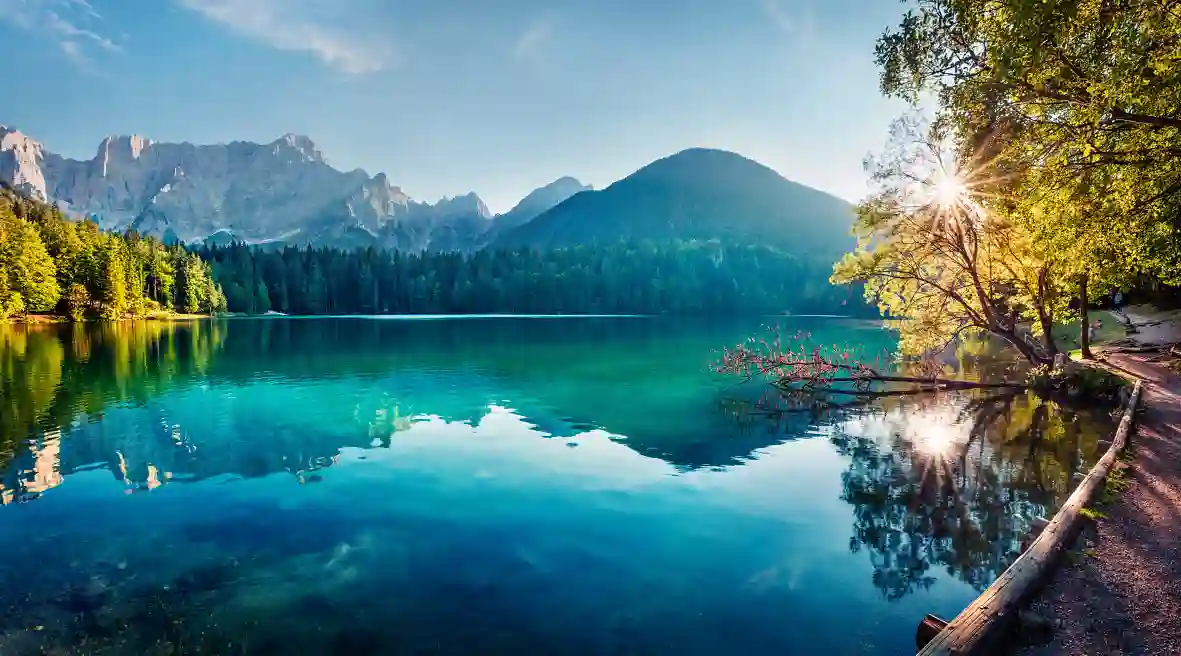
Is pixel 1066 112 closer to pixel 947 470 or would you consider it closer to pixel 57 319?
pixel 947 470

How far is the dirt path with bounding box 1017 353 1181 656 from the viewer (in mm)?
7129

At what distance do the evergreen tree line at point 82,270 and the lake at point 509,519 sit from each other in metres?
82.8

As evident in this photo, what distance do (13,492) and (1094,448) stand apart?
110 ft

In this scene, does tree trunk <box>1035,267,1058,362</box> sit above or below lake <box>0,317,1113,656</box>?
above

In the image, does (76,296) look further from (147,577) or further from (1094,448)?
(1094,448)

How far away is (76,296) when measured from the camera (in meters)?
103

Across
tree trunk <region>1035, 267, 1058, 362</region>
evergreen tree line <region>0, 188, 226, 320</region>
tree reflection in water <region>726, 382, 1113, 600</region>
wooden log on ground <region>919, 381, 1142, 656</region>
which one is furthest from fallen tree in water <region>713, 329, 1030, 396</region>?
evergreen tree line <region>0, 188, 226, 320</region>

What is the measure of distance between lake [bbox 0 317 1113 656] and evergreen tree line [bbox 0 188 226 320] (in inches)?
3259

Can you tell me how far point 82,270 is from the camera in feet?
345

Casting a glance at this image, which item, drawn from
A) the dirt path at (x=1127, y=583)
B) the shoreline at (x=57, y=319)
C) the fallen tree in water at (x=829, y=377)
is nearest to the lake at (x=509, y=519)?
the fallen tree in water at (x=829, y=377)

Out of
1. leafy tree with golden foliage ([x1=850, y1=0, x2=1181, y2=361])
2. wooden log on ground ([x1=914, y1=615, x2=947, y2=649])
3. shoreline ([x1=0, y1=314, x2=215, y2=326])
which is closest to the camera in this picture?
wooden log on ground ([x1=914, y1=615, x2=947, y2=649])

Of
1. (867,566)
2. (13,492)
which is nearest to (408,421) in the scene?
(13,492)

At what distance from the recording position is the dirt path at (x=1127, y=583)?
23.4 feet

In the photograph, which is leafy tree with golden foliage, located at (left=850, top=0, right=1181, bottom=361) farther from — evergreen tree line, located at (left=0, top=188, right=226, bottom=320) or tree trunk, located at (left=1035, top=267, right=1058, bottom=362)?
evergreen tree line, located at (left=0, top=188, right=226, bottom=320)
